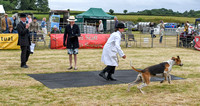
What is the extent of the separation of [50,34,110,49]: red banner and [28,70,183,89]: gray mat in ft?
26.3

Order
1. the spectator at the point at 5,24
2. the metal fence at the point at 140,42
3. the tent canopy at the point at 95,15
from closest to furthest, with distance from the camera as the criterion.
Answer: the spectator at the point at 5,24, the metal fence at the point at 140,42, the tent canopy at the point at 95,15

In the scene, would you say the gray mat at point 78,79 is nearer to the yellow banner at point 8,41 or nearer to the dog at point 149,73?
the dog at point 149,73

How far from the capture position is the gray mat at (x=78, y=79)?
784cm

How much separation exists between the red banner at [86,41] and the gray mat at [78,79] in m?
8.01

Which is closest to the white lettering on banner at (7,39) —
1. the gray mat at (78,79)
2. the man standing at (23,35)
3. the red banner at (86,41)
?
the red banner at (86,41)

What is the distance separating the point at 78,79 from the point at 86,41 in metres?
9.50

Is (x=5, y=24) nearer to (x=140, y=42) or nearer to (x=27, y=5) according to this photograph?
(x=140, y=42)

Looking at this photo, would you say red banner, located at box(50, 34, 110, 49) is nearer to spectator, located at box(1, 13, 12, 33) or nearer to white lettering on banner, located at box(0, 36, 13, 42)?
white lettering on banner, located at box(0, 36, 13, 42)

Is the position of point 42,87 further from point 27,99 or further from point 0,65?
point 0,65

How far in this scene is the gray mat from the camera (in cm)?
784

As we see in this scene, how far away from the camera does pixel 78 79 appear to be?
8.52 meters

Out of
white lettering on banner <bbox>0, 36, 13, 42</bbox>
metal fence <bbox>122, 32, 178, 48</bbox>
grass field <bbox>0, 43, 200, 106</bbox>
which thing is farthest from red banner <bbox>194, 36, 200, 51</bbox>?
white lettering on banner <bbox>0, 36, 13, 42</bbox>

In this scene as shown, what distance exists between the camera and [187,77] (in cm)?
914

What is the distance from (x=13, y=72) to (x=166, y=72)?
206 inches
